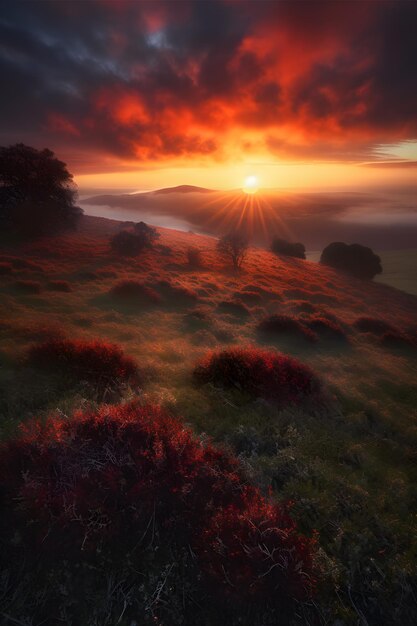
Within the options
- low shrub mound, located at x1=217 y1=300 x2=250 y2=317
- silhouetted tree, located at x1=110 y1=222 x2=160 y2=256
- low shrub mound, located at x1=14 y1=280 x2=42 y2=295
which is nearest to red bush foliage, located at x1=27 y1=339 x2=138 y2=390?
low shrub mound, located at x1=14 y1=280 x2=42 y2=295

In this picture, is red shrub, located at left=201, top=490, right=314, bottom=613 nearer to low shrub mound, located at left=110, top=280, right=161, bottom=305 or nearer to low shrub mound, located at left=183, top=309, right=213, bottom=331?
low shrub mound, located at left=183, top=309, right=213, bottom=331

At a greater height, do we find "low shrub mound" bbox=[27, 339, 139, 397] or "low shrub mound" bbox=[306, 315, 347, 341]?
"low shrub mound" bbox=[27, 339, 139, 397]

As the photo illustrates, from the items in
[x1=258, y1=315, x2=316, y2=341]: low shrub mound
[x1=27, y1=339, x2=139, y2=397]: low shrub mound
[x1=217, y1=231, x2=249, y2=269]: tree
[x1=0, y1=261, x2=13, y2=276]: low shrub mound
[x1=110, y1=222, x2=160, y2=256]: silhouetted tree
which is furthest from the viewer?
[x1=217, y1=231, x2=249, y2=269]: tree

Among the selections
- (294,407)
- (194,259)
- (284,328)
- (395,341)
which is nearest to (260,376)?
(294,407)

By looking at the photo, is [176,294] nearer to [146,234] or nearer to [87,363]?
[87,363]

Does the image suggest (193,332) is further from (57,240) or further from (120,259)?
(57,240)

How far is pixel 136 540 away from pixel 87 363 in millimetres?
6229

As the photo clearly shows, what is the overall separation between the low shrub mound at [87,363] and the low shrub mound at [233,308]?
43.8ft

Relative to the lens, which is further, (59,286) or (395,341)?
(395,341)

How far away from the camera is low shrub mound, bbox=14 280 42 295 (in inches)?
742

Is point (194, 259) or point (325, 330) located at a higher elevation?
point (194, 259)

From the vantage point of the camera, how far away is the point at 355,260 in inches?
2574

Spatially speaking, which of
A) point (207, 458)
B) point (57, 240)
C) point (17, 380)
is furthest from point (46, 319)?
point (57, 240)

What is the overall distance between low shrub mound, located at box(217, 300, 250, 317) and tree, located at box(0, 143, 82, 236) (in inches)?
984
